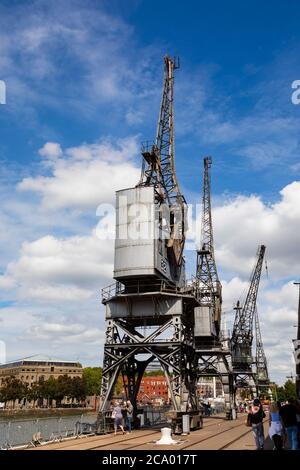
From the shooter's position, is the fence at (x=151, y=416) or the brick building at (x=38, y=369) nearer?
the fence at (x=151, y=416)

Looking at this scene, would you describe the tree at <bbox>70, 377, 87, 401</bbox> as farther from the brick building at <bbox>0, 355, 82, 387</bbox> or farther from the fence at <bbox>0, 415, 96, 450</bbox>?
the fence at <bbox>0, 415, 96, 450</bbox>

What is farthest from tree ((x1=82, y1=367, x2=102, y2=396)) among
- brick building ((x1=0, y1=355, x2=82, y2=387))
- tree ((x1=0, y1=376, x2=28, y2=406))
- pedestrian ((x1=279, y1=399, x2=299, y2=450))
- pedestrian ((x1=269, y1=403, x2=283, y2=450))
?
pedestrian ((x1=269, y1=403, x2=283, y2=450))

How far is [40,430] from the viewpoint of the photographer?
77.4 ft

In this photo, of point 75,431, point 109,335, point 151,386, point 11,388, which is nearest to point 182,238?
point 109,335

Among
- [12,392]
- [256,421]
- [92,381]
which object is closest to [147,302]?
[256,421]

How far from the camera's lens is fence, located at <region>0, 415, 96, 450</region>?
2111 centimetres

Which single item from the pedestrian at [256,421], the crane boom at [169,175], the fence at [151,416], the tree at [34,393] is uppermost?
the crane boom at [169,175]

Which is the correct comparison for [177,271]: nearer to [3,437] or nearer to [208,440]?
[208,440]

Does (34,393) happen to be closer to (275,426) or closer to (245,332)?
(245,332)

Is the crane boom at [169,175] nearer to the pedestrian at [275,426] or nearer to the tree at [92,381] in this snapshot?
the pedestrian at [275,426]

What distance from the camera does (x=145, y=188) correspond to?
32.8 m

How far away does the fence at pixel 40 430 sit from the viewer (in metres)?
21.1

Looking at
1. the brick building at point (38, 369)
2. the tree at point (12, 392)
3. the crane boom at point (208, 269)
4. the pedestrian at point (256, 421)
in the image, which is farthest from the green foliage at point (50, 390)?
the pedestrian at point (256, 421)
